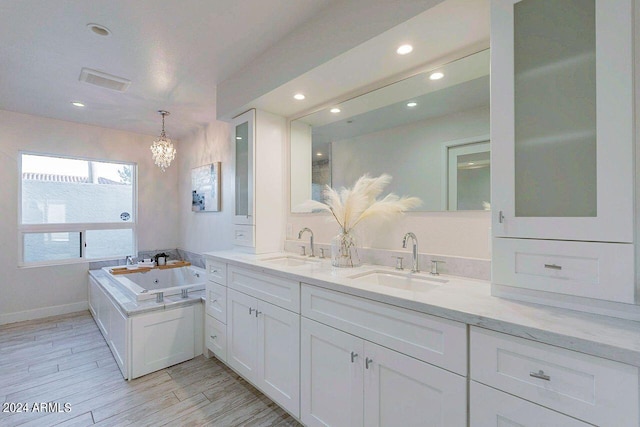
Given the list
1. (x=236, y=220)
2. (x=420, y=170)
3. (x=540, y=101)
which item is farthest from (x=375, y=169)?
(x=236, y=220)

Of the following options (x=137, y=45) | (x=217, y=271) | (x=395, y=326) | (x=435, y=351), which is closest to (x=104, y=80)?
(x=137, y=45)

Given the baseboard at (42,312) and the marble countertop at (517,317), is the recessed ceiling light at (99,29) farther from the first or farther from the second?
the baseboard at (42,312)

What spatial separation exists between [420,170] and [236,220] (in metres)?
1.80

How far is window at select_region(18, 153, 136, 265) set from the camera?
142 inches

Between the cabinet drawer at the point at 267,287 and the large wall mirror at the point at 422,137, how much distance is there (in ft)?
3.01

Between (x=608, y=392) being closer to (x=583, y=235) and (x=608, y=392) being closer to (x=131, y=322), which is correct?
(x=583, y=235)

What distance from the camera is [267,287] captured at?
1921 mm

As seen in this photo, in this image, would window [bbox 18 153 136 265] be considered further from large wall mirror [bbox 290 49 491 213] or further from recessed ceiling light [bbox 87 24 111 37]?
large wall mirror [bbox 290 49 491 213]

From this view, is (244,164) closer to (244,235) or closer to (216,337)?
(244,235)

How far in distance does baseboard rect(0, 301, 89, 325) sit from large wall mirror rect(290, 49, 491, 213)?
3.73 meters

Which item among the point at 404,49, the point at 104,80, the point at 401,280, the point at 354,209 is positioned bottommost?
the point at 401,280

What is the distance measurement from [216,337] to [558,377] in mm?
2354

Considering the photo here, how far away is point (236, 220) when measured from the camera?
286cm

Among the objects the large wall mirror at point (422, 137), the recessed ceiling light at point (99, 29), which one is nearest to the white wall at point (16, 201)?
the recessed ceiling light at point (99, 29)
